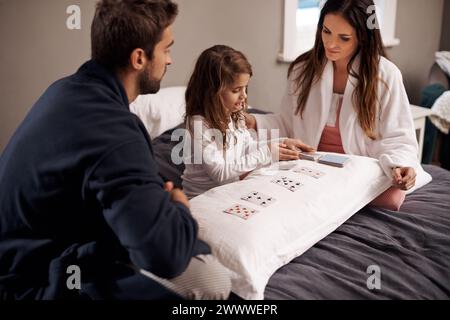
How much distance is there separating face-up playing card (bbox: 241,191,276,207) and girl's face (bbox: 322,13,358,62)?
75 centimetres

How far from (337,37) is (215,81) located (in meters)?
0.52

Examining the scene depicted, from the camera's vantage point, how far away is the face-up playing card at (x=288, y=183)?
146 cm

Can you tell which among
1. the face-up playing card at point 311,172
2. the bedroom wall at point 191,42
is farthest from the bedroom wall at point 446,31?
the face-up playing card at point 311,172

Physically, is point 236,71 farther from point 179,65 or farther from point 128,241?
point 179,65

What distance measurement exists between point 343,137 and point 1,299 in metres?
1.35

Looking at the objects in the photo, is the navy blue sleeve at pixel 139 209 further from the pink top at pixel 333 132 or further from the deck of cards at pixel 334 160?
the pink top at pixel 333 132

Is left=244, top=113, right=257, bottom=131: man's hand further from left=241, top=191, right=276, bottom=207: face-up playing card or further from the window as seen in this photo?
the window

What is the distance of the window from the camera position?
2955mm

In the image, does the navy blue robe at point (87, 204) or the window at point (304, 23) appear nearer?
the navy blue robe at point (87, 204)

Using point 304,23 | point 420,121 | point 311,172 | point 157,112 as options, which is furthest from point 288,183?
point 304,23

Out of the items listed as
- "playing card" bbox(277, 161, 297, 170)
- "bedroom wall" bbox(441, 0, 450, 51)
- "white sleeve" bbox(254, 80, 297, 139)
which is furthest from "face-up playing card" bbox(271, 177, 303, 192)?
"bedroom wall" bbox(441, 0, 450, 51)

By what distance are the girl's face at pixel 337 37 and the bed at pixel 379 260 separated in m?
0.62

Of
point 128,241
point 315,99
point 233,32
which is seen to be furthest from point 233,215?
point 233,32

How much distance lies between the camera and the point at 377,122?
6.20 ft
